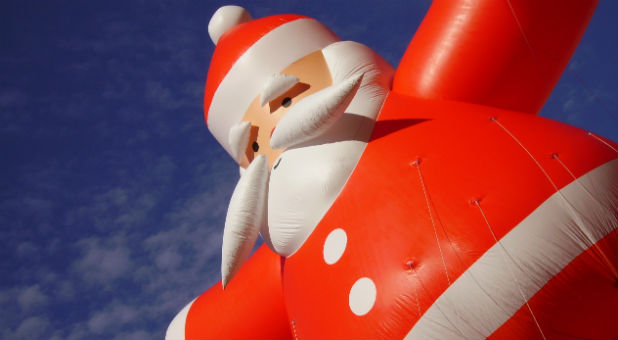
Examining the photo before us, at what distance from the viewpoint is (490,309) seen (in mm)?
3365

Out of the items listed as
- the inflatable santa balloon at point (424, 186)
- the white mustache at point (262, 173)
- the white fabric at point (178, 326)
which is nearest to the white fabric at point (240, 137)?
the inflatable santa balloon at point (424, 186)

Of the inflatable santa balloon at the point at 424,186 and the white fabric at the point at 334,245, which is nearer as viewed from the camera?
the inflatable santa balloon at the point at 424,186

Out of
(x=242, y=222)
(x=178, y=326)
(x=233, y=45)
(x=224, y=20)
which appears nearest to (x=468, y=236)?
(x=242, y=222)

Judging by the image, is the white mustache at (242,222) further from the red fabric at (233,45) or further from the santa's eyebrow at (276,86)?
the red fabric at (233,45)

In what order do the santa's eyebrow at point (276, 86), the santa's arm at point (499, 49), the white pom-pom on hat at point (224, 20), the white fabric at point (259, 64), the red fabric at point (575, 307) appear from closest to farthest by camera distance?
the red fabric at point (575, 307)
the santa's arm at point (499, 49)
the santa's eyebrow at point (276, 86)
the white fabric at point (259, 64)
the white pom-pom on hat at point (224, 20)

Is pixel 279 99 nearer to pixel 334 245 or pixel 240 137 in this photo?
pixel 240 137

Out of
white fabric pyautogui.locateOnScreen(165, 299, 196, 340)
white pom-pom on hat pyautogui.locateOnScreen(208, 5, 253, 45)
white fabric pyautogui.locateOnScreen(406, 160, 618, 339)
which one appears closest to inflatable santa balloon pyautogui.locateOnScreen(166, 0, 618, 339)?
white fabric pyautogui.locateOnScreen(406, 160, 618, 339)

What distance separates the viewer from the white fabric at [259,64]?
5570 mm

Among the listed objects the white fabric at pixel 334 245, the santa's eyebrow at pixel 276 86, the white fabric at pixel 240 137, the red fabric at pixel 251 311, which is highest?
the santa's eyebrow at pixel 276 86

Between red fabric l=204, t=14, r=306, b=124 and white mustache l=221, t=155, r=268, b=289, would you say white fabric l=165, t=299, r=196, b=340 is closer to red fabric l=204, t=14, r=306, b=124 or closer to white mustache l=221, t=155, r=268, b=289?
white mustache l=221, t=155, r=268, b=289

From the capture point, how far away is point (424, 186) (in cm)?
395

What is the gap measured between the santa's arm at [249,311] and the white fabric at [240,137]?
1255mm

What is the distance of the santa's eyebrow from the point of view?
17.0 feet

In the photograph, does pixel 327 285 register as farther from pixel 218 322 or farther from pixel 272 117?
pixel 218 322
